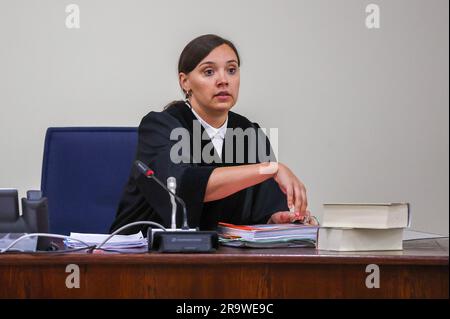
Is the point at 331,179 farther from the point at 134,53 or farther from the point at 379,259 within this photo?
the point at 379,259

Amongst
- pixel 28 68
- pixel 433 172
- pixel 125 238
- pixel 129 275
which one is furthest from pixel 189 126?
pixel 433 172

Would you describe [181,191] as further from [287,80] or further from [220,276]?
[287,80]

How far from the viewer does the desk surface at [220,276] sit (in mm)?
1391

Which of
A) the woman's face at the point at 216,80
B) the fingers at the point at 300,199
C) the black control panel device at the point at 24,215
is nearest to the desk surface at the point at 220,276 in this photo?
the black control panel device at the point at 24,215

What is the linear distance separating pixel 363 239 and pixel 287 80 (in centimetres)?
156

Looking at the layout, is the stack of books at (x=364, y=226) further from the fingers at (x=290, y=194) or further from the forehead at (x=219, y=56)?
the forehead at (x=219, y=56)

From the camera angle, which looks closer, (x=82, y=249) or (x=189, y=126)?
(x=82, y=249)

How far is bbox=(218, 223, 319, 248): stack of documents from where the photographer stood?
161 cm

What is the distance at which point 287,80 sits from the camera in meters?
3.02

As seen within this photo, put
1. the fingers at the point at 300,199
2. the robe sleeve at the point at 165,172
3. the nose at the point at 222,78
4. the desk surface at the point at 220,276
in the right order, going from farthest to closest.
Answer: the nose at the point at 222,78 < the robe sleeve at the point at 165,172 < the fingers at the point at 300,199 < the desk surface at the point at 220,276

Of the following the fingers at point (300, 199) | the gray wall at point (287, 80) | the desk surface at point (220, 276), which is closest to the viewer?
the desk surface at point (220, 276)
